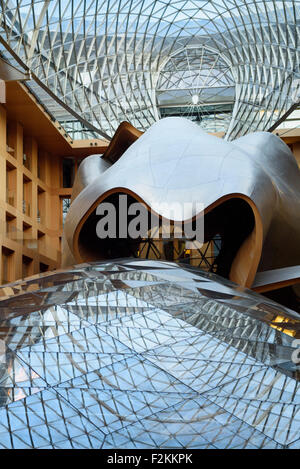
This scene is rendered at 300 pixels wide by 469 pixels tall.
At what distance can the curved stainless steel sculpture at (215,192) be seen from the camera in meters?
21.3

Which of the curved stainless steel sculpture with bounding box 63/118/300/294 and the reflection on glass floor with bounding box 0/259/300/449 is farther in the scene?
the curved stainless steel sculpture with bounding box 63/118/300/294

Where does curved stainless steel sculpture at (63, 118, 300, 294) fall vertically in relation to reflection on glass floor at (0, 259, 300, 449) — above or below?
above

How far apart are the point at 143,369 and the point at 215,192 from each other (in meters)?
11.8

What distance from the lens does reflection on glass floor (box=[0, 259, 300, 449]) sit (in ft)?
26.7

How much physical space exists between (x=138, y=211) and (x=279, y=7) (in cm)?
2457

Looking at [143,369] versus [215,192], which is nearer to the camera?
[143,369]

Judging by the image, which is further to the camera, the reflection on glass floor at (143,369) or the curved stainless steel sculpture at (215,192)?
the curved stainless steel sculpture at (215,192)

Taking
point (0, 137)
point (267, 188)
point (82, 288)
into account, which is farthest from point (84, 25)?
point (82, 288)

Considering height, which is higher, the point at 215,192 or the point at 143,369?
the point at 215,192

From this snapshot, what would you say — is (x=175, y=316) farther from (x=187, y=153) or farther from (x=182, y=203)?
(x=187, y=153)

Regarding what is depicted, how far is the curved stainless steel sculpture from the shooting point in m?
21.3

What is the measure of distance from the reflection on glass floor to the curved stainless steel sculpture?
618cm

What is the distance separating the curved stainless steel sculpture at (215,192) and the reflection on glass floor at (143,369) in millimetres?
6183

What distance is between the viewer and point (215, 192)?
68.9 ft
